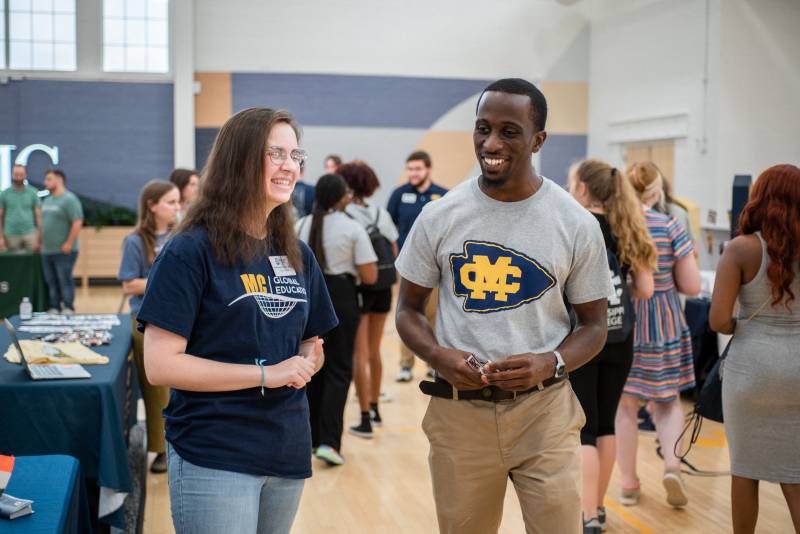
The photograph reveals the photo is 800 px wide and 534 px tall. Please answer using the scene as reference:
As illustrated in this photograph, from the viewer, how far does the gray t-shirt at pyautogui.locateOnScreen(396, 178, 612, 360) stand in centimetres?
215

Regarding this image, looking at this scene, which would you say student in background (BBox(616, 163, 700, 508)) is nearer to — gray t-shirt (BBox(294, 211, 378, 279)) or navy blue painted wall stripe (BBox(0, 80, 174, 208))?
gray t-shirt (BBox(294, 211, 378, 279))

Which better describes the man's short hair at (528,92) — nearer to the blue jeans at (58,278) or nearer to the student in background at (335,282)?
the student in background at (335,282)

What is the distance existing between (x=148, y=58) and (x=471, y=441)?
12948mm

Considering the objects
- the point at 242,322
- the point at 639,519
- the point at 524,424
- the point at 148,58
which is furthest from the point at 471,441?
the point at 148,58

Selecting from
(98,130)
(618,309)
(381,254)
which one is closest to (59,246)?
(98,130)

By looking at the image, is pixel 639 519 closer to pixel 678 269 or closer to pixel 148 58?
pixel 678 269

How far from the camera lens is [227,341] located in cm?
191

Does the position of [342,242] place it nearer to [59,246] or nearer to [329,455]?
[329,455]

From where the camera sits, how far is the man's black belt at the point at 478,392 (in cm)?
216

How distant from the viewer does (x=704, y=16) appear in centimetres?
1070

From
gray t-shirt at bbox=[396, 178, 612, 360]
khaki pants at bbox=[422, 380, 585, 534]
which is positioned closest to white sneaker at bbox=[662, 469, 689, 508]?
khaki pants at bbox=[422, 380, 585, 534]

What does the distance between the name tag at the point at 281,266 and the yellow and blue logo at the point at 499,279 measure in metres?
0.44

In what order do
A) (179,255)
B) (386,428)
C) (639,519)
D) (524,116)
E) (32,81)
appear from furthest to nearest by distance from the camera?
(32,81)
(386,428)
(639,519)
(524,116)
(179,255)

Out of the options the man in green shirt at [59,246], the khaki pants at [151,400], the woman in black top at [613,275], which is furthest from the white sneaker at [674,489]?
the man in green shirt at [59,246]
